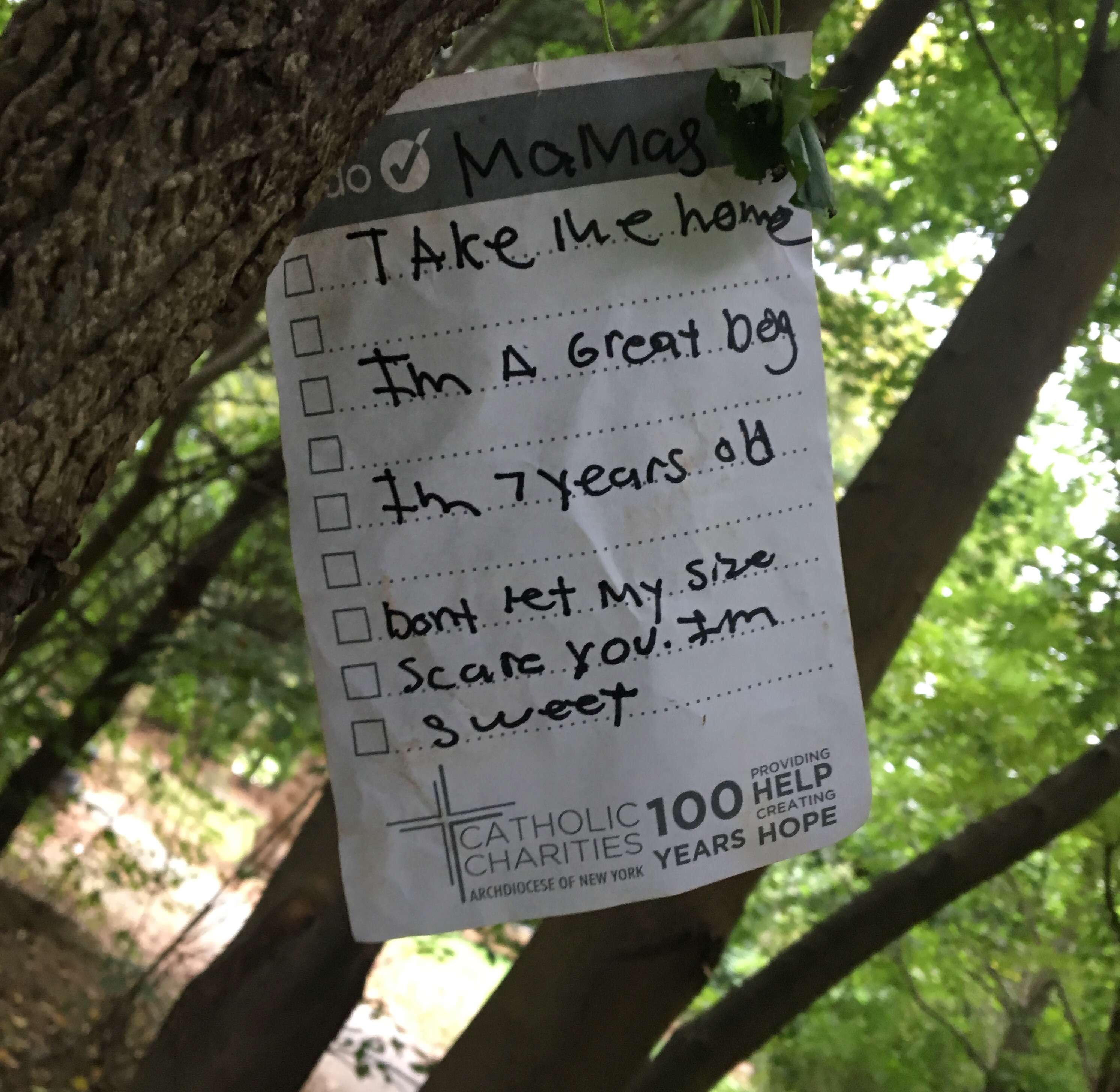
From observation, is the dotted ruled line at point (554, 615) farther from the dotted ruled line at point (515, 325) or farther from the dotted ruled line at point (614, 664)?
the dotted ruled line at point (515, 325)

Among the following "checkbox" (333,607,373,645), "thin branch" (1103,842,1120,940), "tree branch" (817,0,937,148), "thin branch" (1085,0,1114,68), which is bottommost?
"checkbox" (333,607,373,645)

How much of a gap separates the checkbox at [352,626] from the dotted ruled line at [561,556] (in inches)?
1.3

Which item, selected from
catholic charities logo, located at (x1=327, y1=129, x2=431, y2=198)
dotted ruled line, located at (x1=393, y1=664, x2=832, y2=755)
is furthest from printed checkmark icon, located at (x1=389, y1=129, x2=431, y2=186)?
dotted ruled line, located at (x1=393, y1=664, x2=832, y2=755)

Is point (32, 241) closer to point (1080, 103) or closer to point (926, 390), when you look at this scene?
point (926, 390)

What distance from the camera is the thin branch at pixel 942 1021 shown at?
7.67 ft

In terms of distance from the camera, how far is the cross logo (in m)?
1.05

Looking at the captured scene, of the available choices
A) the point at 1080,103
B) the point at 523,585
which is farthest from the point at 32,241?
the point at 1080,103

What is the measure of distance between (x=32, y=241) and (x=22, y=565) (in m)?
0.21

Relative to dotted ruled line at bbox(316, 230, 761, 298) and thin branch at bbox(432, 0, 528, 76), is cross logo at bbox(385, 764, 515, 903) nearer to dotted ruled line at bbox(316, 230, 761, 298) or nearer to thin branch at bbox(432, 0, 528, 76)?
dotted ruled line at bbox(316, 230, 761, 298)

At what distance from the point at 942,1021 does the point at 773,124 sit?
7.40 feet

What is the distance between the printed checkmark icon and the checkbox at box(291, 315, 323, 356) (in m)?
0.16

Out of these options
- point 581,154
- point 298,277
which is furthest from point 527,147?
point 298,277

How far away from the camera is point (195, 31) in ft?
2.02

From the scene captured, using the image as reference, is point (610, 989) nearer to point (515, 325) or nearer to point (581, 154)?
point (515, 325)
